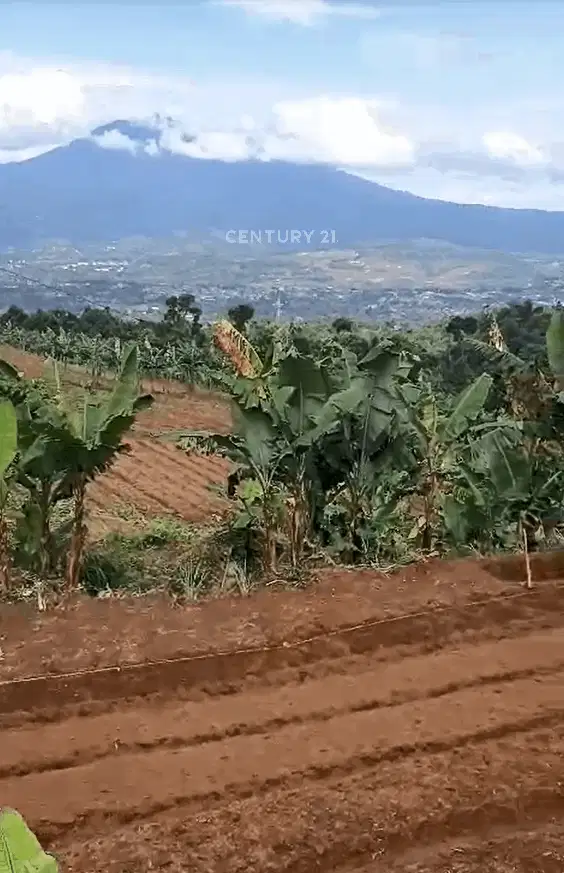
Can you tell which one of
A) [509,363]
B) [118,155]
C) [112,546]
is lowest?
[112,546]

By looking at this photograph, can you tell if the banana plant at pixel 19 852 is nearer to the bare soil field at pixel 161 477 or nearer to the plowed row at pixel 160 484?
the bare soil field at pixel 161 477

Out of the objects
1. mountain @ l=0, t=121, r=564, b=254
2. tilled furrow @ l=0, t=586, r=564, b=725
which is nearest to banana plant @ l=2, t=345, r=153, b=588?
tilled furrow @ l=0, t=586, r=564, b=725

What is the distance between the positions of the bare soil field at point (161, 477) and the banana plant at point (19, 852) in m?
8.44

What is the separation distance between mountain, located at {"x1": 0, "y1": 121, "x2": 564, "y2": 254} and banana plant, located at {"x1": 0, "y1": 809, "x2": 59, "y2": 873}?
278ft

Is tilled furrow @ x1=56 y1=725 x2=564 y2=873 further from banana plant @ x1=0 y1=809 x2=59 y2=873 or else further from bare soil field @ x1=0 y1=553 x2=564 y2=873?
banana plant @ x1=0 y1=809 x2=59 y2=873

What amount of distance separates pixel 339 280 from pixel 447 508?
61297 millimetres

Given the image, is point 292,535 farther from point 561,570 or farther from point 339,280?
point 339,280

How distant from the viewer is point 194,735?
497cm

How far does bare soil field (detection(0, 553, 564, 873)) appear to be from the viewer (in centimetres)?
404

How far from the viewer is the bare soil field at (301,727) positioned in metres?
4.04

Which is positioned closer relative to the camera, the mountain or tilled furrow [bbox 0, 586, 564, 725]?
tilled furrow [bbox 0, 586, 564, 725]

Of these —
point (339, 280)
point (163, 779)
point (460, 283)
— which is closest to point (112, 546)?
Answer: point (163, 779)

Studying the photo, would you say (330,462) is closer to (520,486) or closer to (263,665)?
(520,486)

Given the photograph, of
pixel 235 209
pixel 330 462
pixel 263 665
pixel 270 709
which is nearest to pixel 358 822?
pixel 270 709
